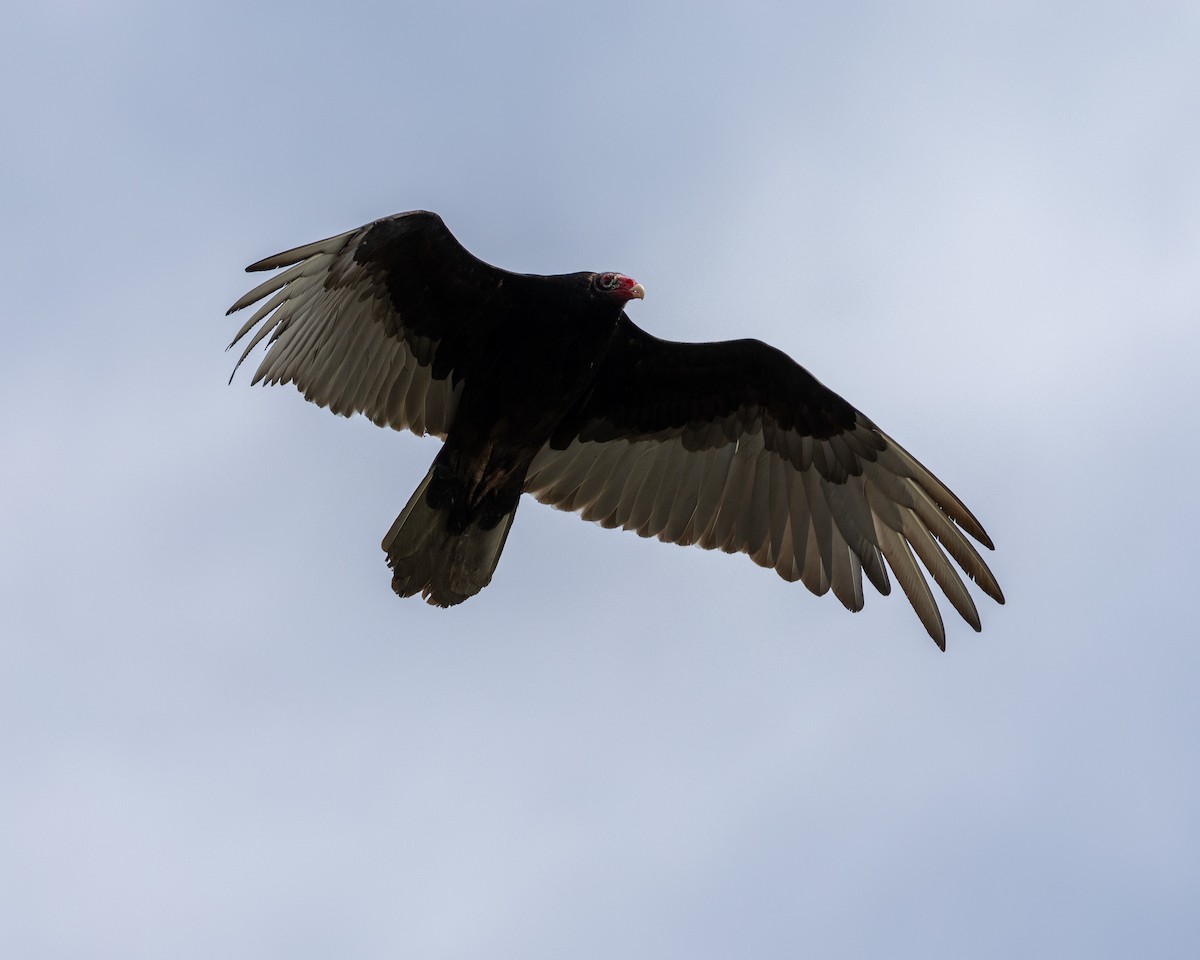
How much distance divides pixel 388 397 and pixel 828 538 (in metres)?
2.58

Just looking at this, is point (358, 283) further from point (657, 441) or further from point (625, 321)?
point (657, 441)

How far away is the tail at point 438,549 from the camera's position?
24.4 feet

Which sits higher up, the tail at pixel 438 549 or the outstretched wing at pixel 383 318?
the outstretched wing at pixel 383 318

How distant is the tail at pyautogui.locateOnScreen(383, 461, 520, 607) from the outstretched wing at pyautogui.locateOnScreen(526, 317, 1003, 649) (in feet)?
2.10

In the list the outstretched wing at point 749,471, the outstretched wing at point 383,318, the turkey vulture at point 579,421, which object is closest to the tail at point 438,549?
the turkey vulture at point 579,421

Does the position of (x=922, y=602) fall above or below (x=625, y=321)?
below

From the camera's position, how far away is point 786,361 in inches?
312

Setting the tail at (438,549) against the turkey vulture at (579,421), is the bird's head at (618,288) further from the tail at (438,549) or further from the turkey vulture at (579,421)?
the tail at (438,549)

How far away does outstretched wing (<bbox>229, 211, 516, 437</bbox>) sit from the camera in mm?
7109

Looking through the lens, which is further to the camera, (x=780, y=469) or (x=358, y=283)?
(x=780, y=469)

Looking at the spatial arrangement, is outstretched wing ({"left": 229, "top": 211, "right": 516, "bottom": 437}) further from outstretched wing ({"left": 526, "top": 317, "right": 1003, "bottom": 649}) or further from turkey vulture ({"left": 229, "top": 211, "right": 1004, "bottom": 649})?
outstretched wing ({"left": 526, "top": 317, "right": 1003, "bottom": 649})

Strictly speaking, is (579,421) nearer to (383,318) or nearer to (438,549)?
(438,549)

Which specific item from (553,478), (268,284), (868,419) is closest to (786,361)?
(868,419)

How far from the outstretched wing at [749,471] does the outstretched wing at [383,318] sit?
32.8 inches
